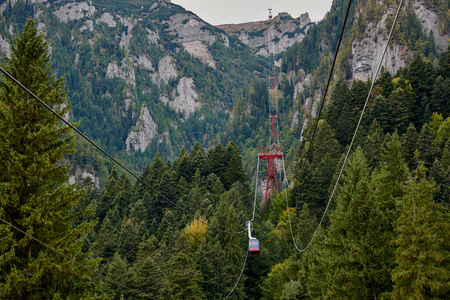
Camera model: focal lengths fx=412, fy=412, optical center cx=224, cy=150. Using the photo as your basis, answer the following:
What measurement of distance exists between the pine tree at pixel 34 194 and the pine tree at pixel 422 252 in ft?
50.0

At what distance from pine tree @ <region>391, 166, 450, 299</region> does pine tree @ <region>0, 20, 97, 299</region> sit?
1523 centimetres

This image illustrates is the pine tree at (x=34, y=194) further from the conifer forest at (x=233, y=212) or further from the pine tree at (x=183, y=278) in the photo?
the pine tree at (x=183, y=278)

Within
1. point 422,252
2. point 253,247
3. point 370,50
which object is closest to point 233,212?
point 253,247

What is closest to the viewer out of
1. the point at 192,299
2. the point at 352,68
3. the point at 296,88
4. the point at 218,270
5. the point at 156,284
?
the point at 156,284

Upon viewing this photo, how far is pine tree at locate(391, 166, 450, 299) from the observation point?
19.9 meters

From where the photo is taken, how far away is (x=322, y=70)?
537 feet

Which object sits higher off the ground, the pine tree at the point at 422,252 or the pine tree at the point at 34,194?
the pine tree at the point at 34,194

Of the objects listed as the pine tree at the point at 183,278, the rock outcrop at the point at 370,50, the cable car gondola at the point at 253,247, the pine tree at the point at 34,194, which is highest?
the rock outcrop at the point at 370,50

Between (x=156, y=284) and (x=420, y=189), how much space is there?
1924cm

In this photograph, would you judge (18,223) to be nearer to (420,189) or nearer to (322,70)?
(420,189)

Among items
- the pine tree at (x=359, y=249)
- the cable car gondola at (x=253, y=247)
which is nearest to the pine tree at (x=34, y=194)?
the cable car gondola at (x=253, y=247)

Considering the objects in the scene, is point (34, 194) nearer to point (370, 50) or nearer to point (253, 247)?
point (253, 247)

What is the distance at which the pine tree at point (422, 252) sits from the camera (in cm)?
1992

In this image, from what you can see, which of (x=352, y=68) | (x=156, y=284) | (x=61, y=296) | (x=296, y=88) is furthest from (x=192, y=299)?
(x=296, y=88)
